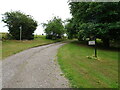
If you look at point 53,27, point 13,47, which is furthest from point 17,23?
point 13,47

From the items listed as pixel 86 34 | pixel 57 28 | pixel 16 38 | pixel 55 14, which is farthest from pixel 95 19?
pixel 55 14

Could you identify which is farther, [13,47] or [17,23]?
[17,23]

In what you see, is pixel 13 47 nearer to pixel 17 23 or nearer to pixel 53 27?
pixel 17 23

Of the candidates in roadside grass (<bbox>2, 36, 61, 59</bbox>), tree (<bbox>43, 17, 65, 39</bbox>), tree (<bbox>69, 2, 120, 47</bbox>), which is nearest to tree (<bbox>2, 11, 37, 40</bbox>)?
tree (<bbox>43, 17, 65, 39</bbox>)

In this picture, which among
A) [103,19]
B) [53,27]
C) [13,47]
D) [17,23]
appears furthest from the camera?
[53,27]

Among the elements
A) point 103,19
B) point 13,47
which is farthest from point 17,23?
point 103,19

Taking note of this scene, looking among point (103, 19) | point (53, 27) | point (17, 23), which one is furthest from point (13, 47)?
point (53, 27)

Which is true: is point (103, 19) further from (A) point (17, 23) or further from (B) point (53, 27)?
(A) point (17, 23)

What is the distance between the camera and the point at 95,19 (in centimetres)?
1519

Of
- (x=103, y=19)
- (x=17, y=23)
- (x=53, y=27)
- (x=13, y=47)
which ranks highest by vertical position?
(x=17, y=23)

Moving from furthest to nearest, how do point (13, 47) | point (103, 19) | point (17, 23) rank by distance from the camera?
point (17, 23) → point (103, 19) → point (13, 47)

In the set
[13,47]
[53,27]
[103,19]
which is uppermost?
[53,27]

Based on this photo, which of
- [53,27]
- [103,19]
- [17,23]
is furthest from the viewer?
[53,27]

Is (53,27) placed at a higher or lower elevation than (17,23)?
lower
